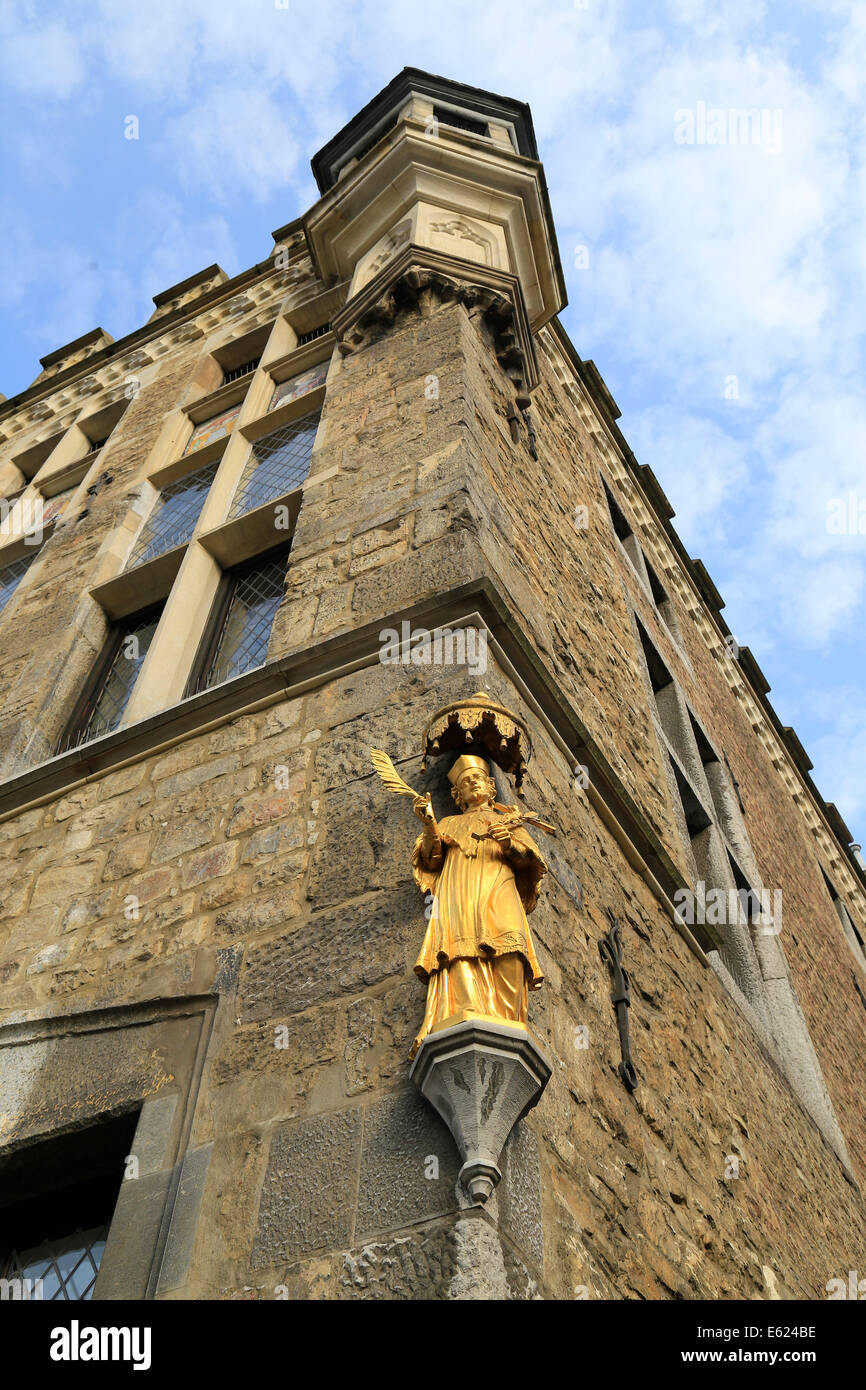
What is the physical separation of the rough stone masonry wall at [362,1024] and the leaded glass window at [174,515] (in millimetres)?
3076

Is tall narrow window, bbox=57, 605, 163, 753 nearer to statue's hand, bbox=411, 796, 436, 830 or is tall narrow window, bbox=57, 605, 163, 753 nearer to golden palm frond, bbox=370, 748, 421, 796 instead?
golden palm frond, bbox=370, 748, 421, 796

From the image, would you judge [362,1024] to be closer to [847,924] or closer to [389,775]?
[389,775]

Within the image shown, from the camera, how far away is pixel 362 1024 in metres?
3.47

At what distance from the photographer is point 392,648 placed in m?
4.77

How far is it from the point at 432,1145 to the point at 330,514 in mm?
3650

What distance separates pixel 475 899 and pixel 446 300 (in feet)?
16.6

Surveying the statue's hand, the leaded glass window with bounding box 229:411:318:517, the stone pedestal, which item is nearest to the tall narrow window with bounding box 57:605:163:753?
the leaded glass window with bounding box 229:411:318:517

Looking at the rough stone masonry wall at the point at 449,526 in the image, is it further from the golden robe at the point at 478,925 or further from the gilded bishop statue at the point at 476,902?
the golden robe at the point at 478,925

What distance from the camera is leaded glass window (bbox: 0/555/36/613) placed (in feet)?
30.2

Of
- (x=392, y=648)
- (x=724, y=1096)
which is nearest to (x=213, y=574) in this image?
(x=392, y=648)

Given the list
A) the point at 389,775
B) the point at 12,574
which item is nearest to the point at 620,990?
the point at 389,775

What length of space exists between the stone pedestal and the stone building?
0.11 meters

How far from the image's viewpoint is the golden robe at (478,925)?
10.4 feet
